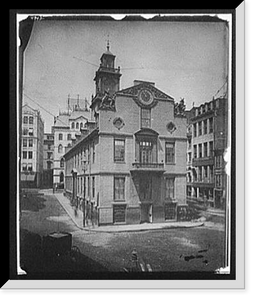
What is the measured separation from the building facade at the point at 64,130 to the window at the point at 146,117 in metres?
0.38

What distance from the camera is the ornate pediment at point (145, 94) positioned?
2.56m

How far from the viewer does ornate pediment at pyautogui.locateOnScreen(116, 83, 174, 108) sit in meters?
2.56

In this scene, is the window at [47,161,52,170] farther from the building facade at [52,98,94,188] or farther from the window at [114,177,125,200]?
the window at [114,177,125,200]

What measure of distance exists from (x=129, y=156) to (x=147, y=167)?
152 millimetres

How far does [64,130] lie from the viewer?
254cm

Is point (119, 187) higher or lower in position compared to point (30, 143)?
lower

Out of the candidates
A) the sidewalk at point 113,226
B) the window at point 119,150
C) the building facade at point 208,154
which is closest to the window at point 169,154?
the building facade at point 208,154

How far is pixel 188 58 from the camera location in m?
2.55

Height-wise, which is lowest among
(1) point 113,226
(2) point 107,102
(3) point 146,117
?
(1) point 113,226

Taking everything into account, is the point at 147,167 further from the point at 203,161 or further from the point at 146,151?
the point at 203,161

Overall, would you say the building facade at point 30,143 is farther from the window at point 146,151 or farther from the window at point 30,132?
the window at point 146,151

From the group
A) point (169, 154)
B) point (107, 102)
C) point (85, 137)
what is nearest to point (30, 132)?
point (85, 137)
